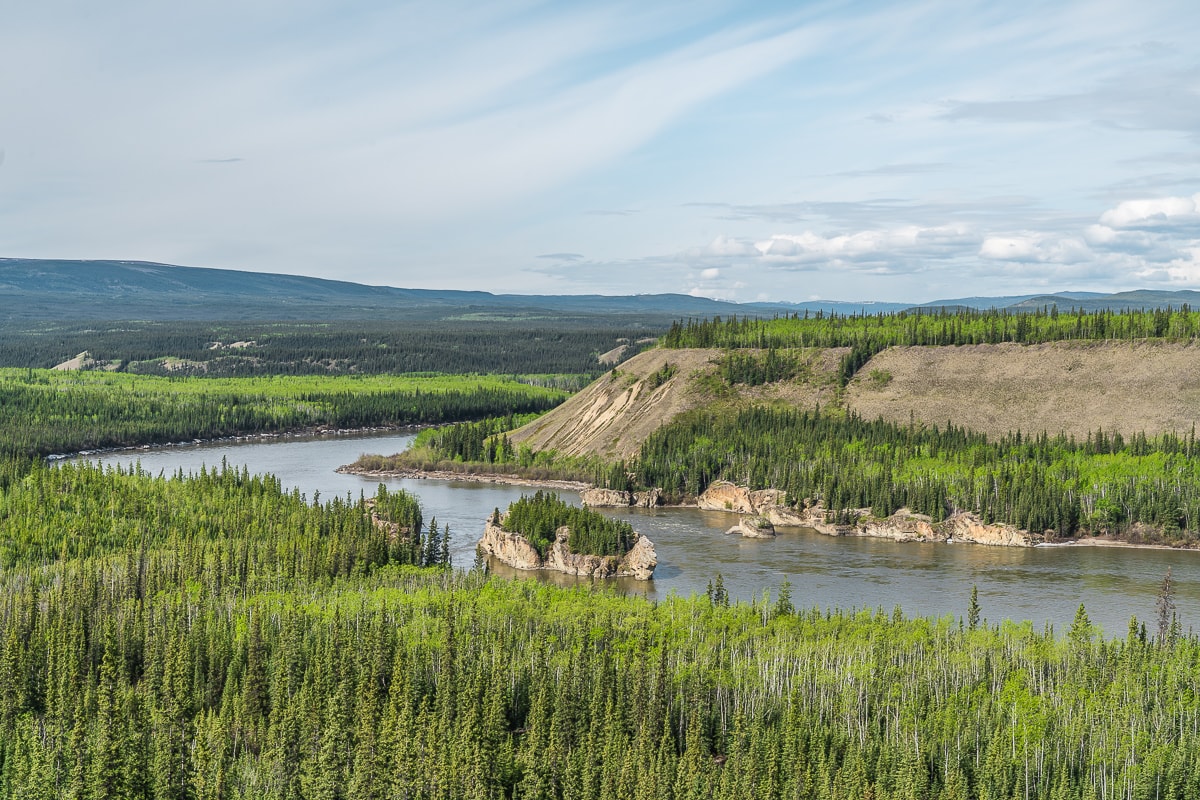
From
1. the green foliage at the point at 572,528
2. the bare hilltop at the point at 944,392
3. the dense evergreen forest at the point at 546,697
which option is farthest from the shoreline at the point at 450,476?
the dense evergreen forest at the point at 546,697

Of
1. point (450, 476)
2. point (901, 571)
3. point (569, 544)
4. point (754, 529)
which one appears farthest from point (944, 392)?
point (569, 544)

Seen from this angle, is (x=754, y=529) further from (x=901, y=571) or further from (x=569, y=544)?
(x=569, y=544)

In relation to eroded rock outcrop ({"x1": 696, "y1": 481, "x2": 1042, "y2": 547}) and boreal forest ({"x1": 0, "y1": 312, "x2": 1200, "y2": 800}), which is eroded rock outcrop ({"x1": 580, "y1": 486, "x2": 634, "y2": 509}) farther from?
boreal forest ({"x1": 0, "y1": 312, "x2": 1200, "y2": 800})

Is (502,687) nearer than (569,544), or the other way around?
(502,687)

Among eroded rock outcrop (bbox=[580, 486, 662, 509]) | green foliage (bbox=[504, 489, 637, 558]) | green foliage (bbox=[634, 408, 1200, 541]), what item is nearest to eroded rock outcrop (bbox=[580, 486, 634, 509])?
eroded rock outcrop (bbox=[580, 486, 662, 509])

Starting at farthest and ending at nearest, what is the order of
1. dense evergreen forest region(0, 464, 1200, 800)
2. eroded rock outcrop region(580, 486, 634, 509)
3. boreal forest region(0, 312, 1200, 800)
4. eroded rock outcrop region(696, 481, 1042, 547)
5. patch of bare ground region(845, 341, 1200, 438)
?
1. patch of bare ground region(845, 341, 1200, 438)
2. eroded rock outcrop region(580, 486, 634, 509)
3. eroded rock outcrop region(696, 481, 1042, 547)
4. boreal forest region(0, 312, 1200, 800)
5. dense evergreen forest region(0, 464, 1200, 800)

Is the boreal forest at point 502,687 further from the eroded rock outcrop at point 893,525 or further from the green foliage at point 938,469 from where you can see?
the green foliage at point 938,469
